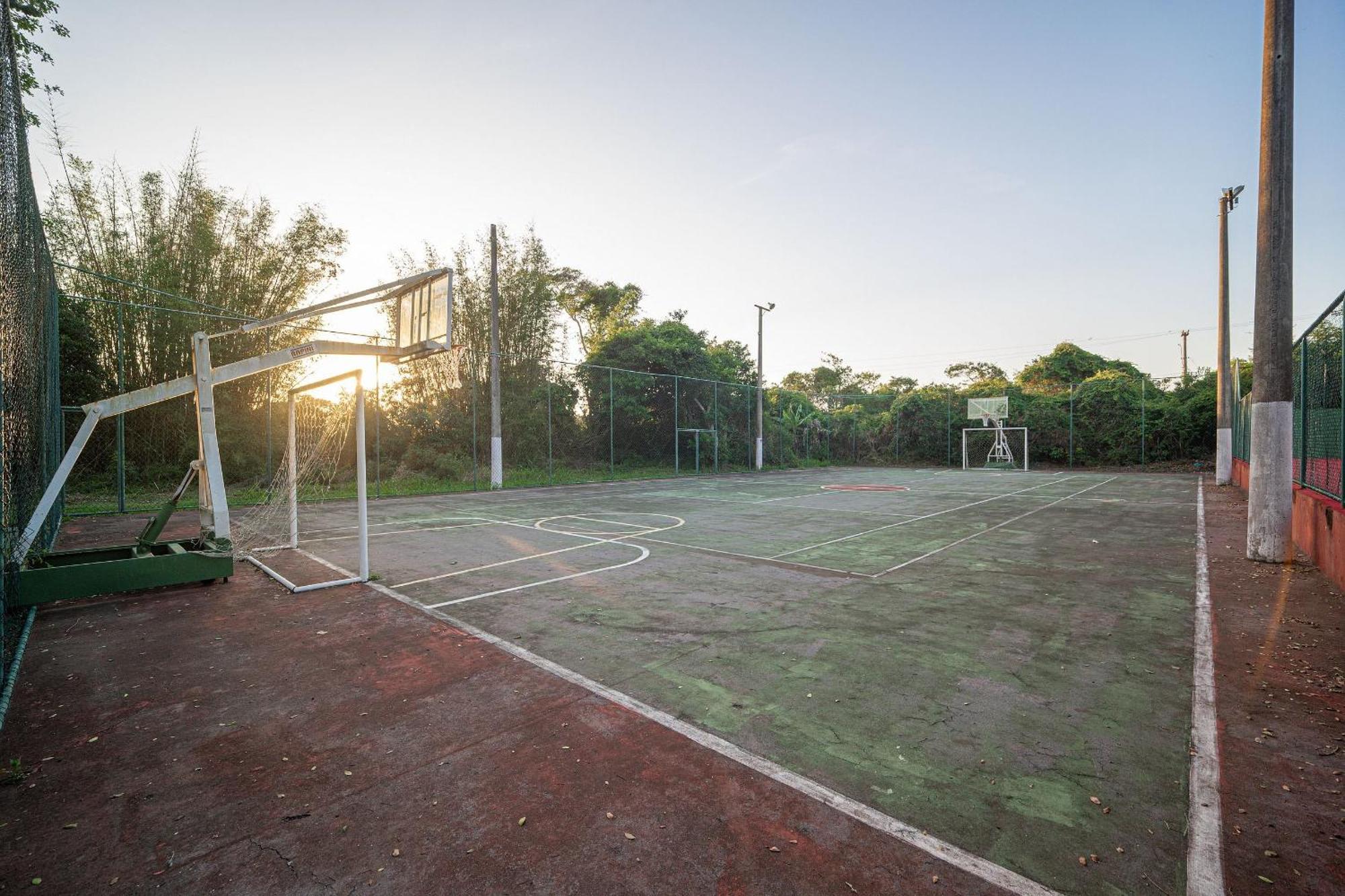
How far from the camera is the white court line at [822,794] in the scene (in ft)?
6.51

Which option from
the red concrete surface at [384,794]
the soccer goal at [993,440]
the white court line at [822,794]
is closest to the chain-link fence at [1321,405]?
the white court line at [822,794]

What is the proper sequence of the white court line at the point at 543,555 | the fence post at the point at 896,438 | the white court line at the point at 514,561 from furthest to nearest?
the fence post at the point at 896,438, the white court line at the point at 514,561, the white court line at the point at 543,555

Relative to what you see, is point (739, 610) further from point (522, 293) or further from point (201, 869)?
point (522, 293)

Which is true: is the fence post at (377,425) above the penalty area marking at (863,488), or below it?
above

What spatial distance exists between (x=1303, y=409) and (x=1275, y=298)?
1424 mm

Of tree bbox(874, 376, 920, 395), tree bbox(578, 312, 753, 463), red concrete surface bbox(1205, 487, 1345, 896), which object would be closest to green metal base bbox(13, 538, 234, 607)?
red concrete surface bbox(1205, 487, 1345, 896)

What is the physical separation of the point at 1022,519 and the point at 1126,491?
7959 millimetres

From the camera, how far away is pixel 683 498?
48.5ft

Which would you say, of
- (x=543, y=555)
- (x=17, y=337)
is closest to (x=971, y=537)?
(x=543, y=555)

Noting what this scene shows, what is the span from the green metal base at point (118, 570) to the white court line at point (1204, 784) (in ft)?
24.2

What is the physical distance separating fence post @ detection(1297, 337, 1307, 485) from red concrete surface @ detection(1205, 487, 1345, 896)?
233cm

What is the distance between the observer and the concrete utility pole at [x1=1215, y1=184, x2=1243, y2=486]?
16.5m

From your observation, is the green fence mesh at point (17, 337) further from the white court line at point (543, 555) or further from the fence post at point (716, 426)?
the fence post at point (716, 426)

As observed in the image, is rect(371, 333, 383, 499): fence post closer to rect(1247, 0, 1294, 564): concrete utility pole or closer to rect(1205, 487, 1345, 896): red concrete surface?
rect(1205, 487, 1345, 896): red concrete surface
